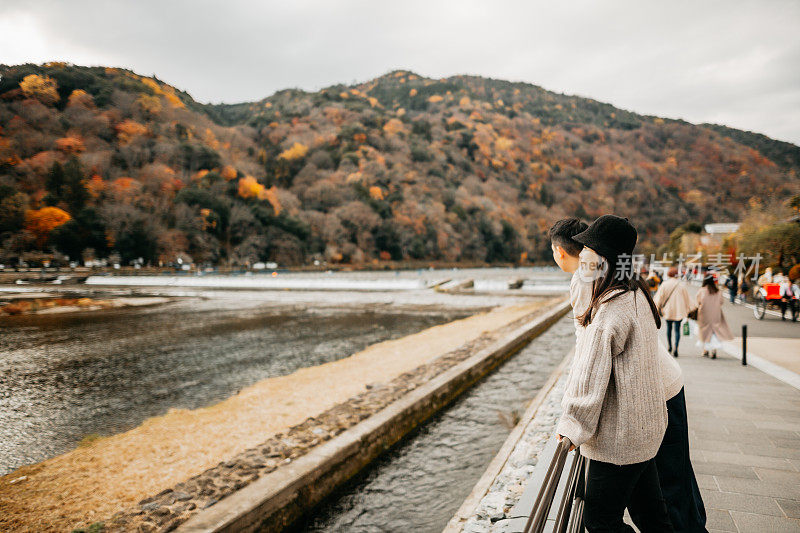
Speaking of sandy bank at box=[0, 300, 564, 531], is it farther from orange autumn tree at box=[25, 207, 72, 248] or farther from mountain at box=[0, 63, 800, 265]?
orange autumn tree at box=[25, 207, 72, 248]

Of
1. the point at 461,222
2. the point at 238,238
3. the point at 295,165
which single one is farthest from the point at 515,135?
the point at 238,238

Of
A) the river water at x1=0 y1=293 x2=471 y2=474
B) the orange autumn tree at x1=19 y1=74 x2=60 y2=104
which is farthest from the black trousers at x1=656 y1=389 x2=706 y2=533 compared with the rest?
the orange autumn tree at x1=19 y1=74 x2=60 y2=104

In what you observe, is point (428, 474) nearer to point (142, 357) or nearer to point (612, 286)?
point (612, 286)

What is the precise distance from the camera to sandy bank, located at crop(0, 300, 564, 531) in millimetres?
3639

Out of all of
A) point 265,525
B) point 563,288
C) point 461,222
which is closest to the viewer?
point 265,525

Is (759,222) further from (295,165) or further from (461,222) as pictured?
(295,165)

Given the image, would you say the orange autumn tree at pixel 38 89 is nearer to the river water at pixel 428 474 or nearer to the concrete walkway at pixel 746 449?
the river water at pixel 428 474

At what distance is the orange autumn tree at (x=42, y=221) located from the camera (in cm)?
3834

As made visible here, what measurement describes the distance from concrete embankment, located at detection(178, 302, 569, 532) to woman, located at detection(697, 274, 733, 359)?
4.28 meters

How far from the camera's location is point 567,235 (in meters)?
2.05

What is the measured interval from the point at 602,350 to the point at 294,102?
116156 millimetres

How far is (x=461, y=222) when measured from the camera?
7525 centimetres

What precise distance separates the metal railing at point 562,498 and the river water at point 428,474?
2131mm

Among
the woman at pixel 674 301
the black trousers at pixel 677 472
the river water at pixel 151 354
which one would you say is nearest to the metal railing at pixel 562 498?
the black trousers at pixel 677 472
